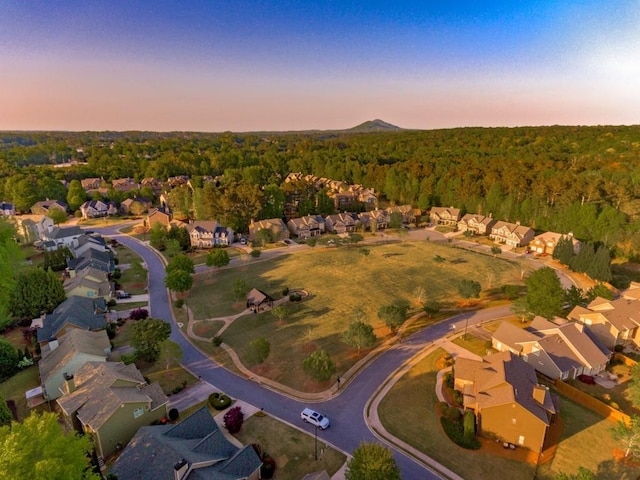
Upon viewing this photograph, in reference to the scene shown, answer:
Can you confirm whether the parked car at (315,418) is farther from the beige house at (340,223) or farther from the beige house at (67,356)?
the beige house at (340,223)

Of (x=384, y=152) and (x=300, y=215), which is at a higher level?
(x=384, y=152)

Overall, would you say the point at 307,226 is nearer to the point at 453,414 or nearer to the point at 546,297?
the point at 546,297

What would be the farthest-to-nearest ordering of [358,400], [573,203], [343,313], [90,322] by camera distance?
1. [573,203]
2. [343,313]
3. [90,322]
4. [358,400]

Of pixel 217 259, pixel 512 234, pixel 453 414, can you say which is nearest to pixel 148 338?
pixel 217 259

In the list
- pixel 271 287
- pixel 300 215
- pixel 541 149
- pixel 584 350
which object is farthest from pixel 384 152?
pixel 584 350

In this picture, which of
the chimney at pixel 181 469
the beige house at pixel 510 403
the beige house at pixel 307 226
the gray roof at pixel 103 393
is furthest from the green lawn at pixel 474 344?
the beige house at pixel 307 226

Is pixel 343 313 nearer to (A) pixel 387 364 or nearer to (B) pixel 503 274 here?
(A) pixel 387 364
